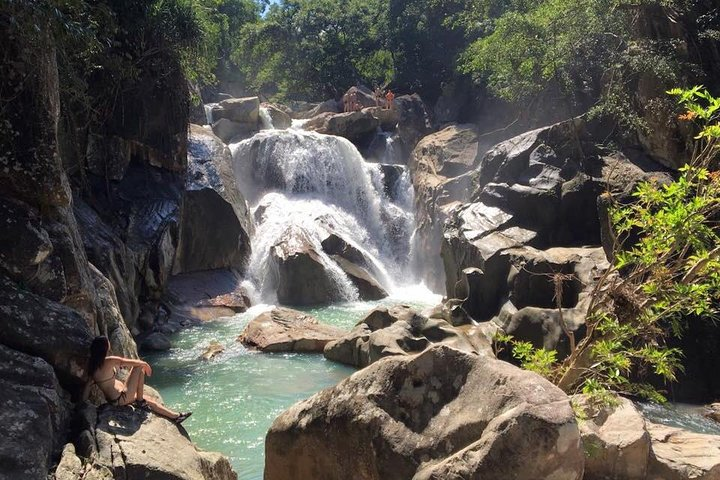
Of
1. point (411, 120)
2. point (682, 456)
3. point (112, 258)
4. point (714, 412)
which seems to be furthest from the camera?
point (411, 120)

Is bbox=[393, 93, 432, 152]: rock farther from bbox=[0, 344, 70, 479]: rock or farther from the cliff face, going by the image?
bbox=[0, 344, 70, 479]: rock

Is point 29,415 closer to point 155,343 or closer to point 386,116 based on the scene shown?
point 155,343

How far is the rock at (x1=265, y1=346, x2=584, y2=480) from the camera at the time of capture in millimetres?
3885

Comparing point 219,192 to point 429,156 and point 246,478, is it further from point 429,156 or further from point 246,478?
point 246,478

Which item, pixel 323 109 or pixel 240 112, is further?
pixel 323 109

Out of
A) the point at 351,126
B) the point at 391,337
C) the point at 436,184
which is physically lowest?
the point at 391,337

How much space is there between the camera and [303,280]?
1980 centimetres

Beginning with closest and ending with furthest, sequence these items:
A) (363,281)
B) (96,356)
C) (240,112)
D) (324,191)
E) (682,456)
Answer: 1. (96,356)
2. (682,456)
3. (363,281)
4. (324,191)
5. (240,112)

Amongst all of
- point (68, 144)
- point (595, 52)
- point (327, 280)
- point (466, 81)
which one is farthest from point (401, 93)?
point (68, 144)

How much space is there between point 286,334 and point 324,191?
12.2 metres

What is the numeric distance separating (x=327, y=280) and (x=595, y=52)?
1169cm

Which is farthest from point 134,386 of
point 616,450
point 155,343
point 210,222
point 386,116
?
point 386,116

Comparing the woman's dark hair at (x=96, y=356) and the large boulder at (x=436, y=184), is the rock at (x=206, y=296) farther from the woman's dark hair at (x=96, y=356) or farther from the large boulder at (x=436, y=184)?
the woman's dark hair at (x=96, y=356)

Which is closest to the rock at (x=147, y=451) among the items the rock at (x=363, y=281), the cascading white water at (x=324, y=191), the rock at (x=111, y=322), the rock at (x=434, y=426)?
the rock at (x=434, y=426)
